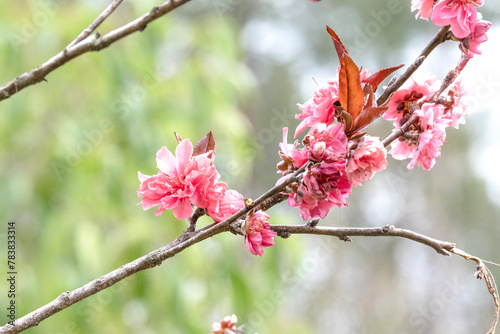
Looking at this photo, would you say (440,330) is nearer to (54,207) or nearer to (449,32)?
(54,207)

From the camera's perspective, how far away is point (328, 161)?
0.53 metres

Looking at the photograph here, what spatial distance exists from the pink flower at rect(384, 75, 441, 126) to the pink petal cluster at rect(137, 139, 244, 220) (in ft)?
0.70

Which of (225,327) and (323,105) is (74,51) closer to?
(323,105)

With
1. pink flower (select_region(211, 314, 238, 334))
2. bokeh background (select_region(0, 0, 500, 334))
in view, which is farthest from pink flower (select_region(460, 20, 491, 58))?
bokeh background (select_region(0, 0, 500, 334))

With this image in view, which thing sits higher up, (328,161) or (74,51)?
(74,51)

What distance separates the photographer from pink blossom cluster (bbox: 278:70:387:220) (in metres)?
0.53

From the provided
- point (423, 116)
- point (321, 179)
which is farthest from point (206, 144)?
point (423, 116)

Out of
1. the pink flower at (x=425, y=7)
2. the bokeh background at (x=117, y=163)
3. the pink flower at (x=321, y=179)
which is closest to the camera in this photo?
the pink flower at (x=321, y=179)

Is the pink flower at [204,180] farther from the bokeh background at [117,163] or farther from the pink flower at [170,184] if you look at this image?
the bokeh background at [117,163]

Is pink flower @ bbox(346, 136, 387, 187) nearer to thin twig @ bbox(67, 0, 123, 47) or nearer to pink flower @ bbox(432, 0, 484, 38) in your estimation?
pink flower @ bbox(432, 0, 484, 38)

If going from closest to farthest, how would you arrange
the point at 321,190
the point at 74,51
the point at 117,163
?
the point at 321,190 → the point at 74,51 → the point at 117,163

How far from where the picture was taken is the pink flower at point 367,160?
0.54 metres

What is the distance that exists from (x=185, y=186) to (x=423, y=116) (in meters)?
0.27

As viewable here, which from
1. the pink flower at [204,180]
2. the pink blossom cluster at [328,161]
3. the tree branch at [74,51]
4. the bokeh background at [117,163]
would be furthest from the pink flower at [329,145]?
the bokeh background at [117,163]
